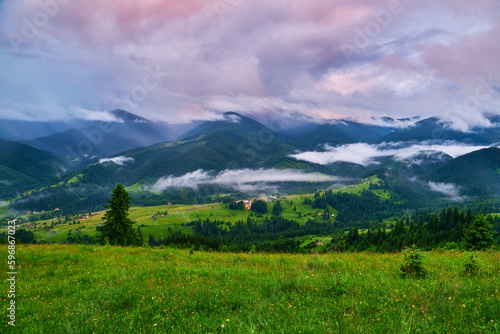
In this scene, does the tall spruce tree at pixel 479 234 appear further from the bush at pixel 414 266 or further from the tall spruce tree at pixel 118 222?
the tall spruce tree at pixel 118 222

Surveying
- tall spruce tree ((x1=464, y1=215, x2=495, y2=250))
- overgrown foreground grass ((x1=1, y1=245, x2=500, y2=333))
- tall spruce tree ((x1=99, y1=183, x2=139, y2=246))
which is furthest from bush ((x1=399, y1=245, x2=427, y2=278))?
tall spruce tree ((x1=99, y1=183, x2=139, y2=246))

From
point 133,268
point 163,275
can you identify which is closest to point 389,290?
point 163,275

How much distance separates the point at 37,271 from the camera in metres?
12.3

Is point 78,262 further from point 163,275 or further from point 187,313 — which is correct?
point 187,313

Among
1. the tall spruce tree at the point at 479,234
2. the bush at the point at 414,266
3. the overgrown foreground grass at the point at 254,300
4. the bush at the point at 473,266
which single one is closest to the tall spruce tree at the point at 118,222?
the overgrown foreground grass at the point at 254,300

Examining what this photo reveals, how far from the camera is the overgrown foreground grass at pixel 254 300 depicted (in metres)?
5.79

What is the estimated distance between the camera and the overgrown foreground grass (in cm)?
579

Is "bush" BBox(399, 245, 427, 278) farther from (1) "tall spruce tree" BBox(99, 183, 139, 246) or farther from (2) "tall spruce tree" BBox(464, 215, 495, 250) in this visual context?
(1) "tall spruce tree" BBox(99, 183, 139, 246)

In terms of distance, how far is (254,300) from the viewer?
7758 mm

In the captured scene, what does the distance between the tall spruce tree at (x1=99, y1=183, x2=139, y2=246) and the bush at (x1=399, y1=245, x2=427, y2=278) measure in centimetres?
3745

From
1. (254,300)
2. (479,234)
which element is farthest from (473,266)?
(479,234)

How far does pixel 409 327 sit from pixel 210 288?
21.6 ft

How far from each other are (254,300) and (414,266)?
7.78 m

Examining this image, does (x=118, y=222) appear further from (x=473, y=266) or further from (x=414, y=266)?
(x=473, y=266)
